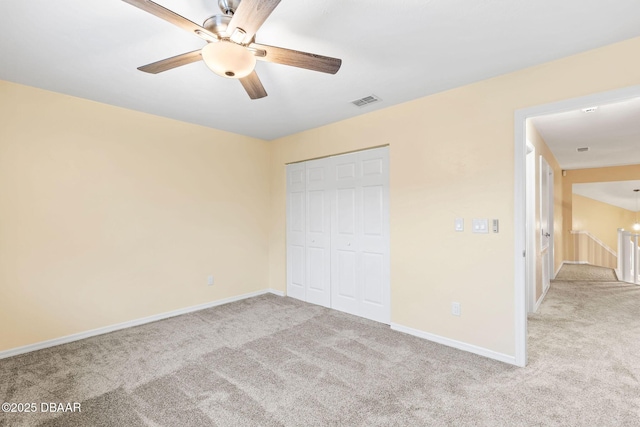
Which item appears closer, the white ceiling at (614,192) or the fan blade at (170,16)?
the fan blade at (170,16)

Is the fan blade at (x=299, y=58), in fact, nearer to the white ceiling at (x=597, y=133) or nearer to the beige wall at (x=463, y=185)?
the beige wall at (x=463, y=185)

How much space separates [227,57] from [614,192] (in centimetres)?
983

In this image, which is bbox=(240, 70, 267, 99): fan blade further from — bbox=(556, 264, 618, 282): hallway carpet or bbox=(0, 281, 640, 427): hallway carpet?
bbox=(556, 264, 618, 282): hallway carpet

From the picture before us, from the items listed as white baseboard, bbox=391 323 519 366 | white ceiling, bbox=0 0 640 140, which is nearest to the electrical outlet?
white baseboard, bbox=391 323 519 366

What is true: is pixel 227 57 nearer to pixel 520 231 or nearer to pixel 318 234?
pixel 520 231

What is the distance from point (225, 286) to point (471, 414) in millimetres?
3289

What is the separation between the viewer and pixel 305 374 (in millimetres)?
2322

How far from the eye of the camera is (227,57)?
4.87 ft

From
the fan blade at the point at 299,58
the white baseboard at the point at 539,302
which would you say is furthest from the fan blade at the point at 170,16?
the white baseboard at the point at 539,302

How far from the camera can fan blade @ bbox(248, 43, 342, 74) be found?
5.38 ft

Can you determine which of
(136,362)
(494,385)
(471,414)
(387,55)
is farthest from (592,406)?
(136,362)

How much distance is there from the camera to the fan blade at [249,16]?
1.29 m

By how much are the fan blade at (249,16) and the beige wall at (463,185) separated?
206 cm

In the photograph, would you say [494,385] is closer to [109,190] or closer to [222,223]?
[222,223]
